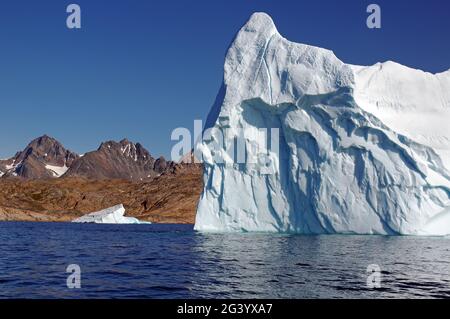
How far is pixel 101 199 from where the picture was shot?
149375mm

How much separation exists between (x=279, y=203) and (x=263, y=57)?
38.2 feet

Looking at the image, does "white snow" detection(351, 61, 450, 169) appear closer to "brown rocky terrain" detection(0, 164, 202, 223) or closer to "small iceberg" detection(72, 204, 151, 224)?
"small iceberg" detection(72, 204, 151, 224)

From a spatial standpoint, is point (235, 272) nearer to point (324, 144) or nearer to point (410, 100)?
A: point (324, 144)

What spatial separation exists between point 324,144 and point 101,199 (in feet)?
386

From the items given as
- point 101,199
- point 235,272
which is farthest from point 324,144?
point 101,199

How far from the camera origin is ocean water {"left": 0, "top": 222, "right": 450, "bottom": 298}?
16.2m

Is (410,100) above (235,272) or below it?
above

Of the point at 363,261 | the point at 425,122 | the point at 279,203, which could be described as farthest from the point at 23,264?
the point at 425,122

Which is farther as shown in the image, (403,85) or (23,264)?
(403,85)

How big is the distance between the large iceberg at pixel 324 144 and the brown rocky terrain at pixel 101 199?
8246cm

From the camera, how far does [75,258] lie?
85.6 ft

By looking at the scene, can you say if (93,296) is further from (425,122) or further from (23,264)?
(425,122)

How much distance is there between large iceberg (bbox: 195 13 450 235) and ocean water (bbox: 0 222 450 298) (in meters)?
6.85
